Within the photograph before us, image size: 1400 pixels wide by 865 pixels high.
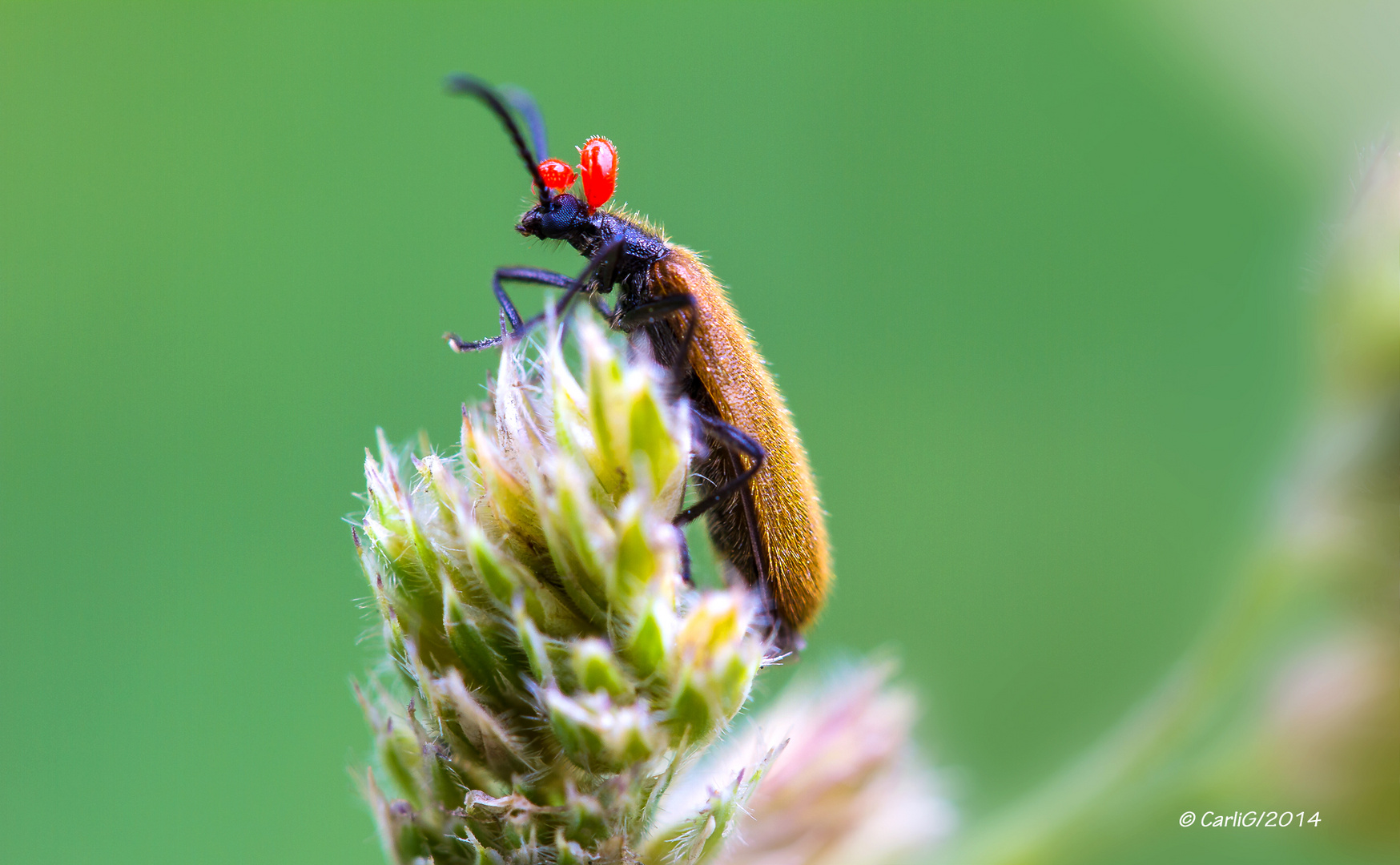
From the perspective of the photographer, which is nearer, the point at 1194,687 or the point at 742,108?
the point at 1194,687

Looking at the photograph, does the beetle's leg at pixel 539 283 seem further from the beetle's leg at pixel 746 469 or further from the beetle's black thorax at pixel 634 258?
the beetle's leg at pixel 746 469

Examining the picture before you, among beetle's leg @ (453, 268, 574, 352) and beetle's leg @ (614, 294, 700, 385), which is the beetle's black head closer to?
beetle's leg @ (453, 268, 574, 352)

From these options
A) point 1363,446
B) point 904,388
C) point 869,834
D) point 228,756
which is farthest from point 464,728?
point 904,388

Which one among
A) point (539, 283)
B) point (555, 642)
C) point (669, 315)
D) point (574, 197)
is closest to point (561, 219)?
point (574, 197)

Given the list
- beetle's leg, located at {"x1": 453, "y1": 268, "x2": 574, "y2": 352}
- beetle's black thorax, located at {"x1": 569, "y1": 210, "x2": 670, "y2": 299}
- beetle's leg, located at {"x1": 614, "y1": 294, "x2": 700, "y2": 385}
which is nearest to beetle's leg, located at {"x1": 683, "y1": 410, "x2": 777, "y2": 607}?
beetle's leg, located at {"x1": 614, "y1": 294, "x2": 700, "y2": 385}

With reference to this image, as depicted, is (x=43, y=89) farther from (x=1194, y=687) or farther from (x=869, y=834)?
(x=1194, y=687)

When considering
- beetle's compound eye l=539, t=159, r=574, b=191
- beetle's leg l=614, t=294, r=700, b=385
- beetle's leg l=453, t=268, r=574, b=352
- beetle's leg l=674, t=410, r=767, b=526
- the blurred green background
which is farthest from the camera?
the blurred green background
